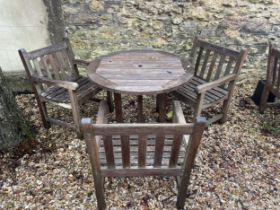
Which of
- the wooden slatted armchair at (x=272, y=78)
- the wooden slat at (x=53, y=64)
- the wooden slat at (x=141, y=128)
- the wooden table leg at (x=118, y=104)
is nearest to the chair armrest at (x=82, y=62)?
the wooden slat at (x=53, y=64)

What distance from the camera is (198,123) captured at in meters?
1.23

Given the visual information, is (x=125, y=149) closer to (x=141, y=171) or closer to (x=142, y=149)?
(x=142, y=149)

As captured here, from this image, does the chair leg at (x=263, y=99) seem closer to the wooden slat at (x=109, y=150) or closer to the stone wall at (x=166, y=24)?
the stone wall at (x=166, y=24)

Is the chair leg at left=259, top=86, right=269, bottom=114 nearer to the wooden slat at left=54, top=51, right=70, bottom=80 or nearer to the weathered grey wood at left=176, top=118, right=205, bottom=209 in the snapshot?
the weathered grey wood at left=176, top=118, right=205, bottom=209

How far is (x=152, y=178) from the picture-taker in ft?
6.95

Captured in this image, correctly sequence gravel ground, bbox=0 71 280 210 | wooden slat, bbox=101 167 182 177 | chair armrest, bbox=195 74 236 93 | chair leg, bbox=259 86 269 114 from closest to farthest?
wooden slat, bbox=101 167 182 177 → gravel ground, bbox=0 71 280 210 → chair armrest, bbox=195 74 236 93 → chair leg, bbox=259 86 269 114

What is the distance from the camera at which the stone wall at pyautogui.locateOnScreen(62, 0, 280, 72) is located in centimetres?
292

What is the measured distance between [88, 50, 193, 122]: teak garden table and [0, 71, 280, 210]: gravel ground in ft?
2.21

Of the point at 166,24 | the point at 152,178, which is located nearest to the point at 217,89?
the point at 166,24

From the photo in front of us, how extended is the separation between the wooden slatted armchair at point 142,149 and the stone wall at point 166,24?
1.45m

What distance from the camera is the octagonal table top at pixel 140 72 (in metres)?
2.00

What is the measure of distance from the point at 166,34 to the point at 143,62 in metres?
0.89

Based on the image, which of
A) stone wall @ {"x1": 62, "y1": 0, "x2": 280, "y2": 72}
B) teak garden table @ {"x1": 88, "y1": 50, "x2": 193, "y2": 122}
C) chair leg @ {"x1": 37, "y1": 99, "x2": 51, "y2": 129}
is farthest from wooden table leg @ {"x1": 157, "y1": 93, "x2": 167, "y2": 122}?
chair leg @ {"x1": 37, "y1": 99, "x2": 51, "y2": 129}

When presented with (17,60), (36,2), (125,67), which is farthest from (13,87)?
(125,67)
